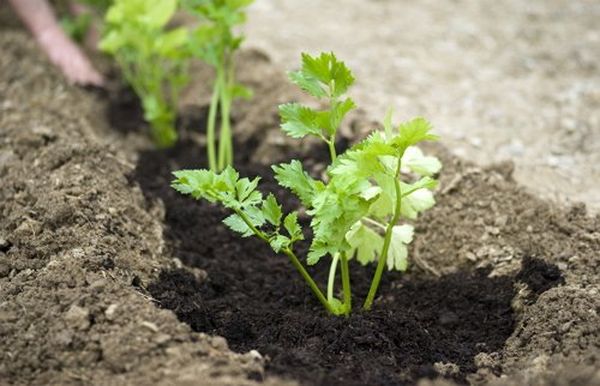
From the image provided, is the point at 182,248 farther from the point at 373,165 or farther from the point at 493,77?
the point at 493,77

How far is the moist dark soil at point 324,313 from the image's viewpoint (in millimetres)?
2412

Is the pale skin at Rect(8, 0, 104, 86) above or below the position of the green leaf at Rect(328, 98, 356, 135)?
above

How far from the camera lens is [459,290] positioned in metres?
2.98

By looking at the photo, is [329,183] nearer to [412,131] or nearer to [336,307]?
[412,131]

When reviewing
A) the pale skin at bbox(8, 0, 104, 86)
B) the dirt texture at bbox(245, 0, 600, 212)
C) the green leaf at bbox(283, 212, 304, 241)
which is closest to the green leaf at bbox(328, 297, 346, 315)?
the green leaf at bbox(283, 212, 304, 241)

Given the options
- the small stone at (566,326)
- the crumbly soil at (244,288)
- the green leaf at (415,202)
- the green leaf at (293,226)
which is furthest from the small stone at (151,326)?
the small stone at (566,326)

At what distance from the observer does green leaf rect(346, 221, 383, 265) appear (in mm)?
2695

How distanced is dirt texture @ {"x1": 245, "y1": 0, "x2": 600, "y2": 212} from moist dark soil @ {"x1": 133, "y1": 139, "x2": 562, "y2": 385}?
29.5 inches

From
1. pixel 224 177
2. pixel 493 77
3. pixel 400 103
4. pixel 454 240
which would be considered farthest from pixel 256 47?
pixel 224 177

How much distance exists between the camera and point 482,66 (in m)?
4.95

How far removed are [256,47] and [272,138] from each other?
1.03 meters

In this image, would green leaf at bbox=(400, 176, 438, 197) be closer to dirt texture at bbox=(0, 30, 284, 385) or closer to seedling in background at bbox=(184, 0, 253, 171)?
dirt texture at bbox=(0, 30, 284, 385)

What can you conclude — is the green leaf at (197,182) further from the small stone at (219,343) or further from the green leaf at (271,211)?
the small stone at (219,343)

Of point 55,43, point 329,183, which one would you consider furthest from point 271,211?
point 55,43
